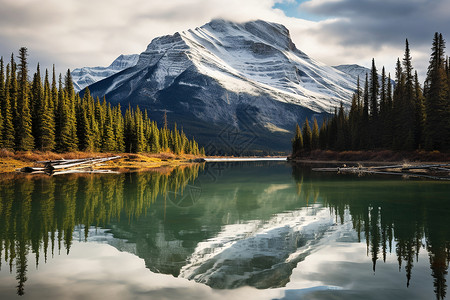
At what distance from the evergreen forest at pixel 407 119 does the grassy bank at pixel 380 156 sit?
6.20ft

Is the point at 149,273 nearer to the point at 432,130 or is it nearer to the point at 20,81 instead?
the point at 432,130

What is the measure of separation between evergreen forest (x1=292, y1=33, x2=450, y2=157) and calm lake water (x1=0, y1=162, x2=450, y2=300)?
2087 inches

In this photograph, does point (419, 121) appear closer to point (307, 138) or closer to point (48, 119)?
point (307, 138)

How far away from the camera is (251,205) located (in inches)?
935

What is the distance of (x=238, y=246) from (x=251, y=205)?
10692mm

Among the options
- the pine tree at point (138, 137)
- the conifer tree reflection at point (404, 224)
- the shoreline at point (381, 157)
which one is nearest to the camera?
the conifer tree reflection at point (404, 224)

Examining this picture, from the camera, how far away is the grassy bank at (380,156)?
64.6 metres

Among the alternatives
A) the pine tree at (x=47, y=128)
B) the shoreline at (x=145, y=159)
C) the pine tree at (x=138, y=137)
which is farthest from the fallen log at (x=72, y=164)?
the pine tree at (x=138, y=137)

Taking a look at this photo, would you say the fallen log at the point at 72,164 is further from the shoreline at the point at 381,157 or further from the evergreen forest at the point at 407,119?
the evergreen forest at the point at 407,119

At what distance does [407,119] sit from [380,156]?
1062 centimetres

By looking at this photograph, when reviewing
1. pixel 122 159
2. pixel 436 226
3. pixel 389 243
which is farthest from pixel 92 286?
pixel 122 159

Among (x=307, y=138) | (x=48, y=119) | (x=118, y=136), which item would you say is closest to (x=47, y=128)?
(x=48, y=119)

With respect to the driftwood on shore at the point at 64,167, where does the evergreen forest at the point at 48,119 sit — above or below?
above

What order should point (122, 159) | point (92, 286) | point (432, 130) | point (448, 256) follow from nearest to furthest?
point (92, 286), point (448, 256), point (432, 130), point (122, 159)
